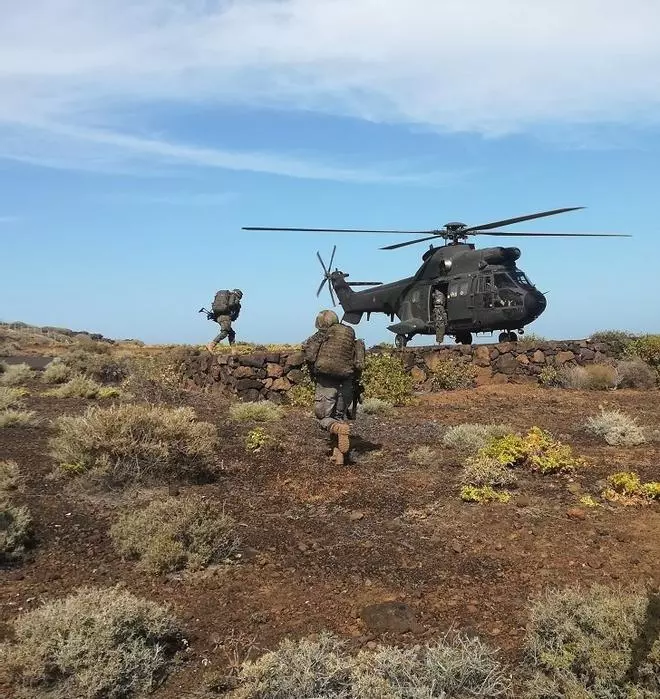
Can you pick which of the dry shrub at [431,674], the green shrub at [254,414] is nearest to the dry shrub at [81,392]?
the green shrub at [254,414]

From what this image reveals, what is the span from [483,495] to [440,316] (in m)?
11.8

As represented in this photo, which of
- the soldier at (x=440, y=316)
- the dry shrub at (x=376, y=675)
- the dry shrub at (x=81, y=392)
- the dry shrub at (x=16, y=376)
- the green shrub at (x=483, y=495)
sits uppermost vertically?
the soldier at (x=440, y=316)

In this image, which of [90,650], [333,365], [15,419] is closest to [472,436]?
[333,365]

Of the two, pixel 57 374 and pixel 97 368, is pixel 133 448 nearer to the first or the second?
pixel 57 374

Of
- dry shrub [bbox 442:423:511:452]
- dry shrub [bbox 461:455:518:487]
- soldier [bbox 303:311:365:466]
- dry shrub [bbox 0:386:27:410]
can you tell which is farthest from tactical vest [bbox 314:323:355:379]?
dry shrub [bbox 0:386:27:410]

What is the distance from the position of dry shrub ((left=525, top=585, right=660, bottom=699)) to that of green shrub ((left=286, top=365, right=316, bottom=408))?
10.4m

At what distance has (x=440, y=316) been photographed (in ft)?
60.9

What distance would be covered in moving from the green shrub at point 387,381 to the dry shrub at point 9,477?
813 cm

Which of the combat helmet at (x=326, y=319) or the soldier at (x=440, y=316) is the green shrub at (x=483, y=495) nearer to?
the combat helmet at (x=326, y=319)

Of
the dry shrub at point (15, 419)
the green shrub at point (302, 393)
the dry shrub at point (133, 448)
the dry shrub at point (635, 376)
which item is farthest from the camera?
the dry shrub at point (635, 376)

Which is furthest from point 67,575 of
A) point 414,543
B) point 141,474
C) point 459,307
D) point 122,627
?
point 459,307

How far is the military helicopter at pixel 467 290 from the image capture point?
17.2 metres

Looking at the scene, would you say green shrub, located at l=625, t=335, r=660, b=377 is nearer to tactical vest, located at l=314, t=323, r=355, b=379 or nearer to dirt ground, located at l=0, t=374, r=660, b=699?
dirt ground, located at l=0, t=374, r=660, b=699

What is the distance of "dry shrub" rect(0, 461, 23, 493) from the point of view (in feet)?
24.0
